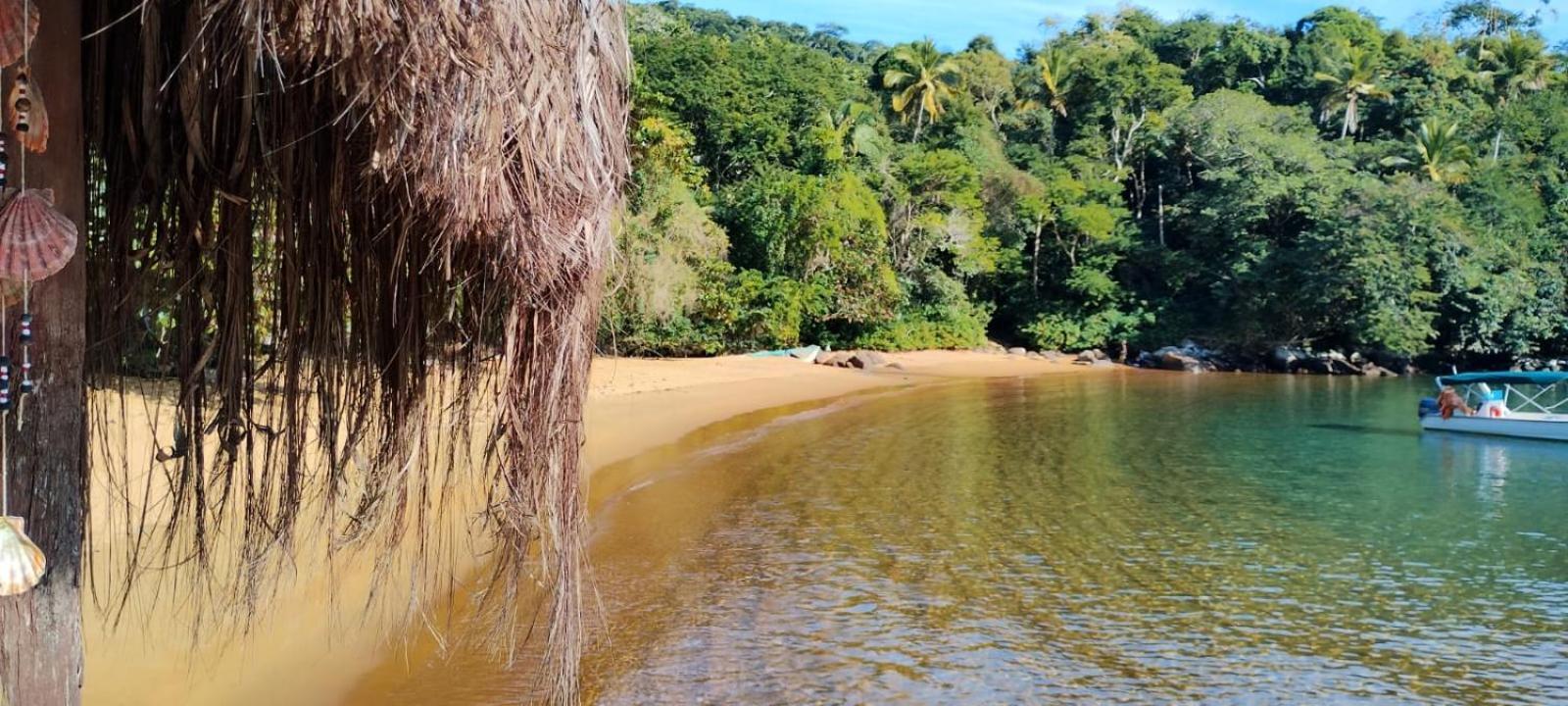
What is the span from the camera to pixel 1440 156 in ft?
139

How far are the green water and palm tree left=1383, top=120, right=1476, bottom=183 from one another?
27.2 meters

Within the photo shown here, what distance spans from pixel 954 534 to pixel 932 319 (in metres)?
27.7

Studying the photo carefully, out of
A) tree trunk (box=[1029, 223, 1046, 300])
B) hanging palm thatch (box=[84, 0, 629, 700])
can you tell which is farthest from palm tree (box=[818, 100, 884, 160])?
hanging palm thatch (box=[84, 0, 629, 700])

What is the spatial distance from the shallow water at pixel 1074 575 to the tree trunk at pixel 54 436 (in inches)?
182

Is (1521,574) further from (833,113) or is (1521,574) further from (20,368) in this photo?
(833,113)

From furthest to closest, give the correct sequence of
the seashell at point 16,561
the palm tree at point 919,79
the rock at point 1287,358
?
the palm tree at point 919,79, the rock at point 1287,358, the seashell at point 16,561

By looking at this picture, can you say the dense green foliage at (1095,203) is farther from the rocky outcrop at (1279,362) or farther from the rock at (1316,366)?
the rock at (1316,366)

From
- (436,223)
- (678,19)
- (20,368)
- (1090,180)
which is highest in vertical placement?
(678,19)

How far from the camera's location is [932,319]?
128 feet

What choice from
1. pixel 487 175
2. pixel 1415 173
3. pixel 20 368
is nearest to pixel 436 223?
pixel 487 175

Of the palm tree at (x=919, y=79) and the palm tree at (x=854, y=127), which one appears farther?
the palm tree at (x=919, y=79)

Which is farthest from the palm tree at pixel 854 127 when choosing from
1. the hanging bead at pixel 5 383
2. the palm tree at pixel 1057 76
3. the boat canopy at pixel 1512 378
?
the hanging bead at pixel 5 383

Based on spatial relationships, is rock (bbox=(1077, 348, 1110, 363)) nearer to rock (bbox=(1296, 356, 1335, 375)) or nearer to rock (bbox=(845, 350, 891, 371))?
rock (bbox=(1296, 356, 1335, 375))

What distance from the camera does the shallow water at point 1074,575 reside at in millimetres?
7535
